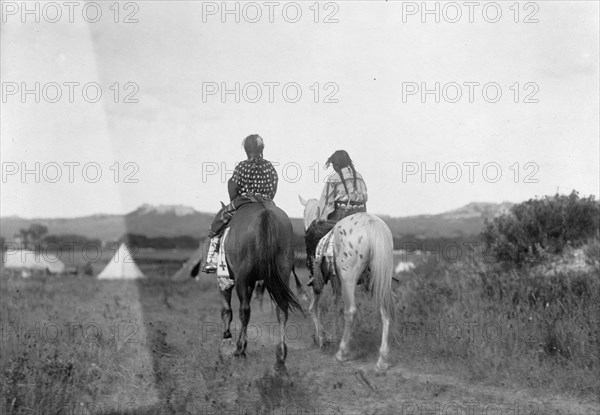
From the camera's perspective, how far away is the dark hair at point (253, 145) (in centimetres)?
985

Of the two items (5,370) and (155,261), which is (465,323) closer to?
(5,370)

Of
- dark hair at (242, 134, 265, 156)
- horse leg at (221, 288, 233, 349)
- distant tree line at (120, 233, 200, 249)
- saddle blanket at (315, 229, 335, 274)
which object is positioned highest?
dark hair at (242, 134, 265, 156)

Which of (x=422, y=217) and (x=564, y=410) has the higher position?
(x=422, y=217)

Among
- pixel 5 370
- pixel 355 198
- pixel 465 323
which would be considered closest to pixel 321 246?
pixel 355 198

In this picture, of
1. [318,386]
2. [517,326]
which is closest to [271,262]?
[318,386]

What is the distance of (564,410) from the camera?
756cm

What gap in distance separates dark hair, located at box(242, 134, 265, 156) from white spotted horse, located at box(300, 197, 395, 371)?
168cm

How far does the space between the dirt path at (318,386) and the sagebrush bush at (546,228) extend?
20.3 ft

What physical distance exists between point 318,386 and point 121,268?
22770 mm

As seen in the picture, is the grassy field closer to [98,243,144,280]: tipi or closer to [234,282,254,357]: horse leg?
[234,282,254,357]: horse leg

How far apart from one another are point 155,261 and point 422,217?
2565 cm

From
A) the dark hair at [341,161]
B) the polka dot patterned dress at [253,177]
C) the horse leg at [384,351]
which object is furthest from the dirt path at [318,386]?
the dark hair at [341,161]

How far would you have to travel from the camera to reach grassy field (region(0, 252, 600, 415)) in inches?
305

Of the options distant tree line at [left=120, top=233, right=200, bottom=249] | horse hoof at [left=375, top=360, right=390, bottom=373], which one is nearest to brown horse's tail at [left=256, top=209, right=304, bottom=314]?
horse hoof at [left=375, top=360, right=390, bottom=373]
